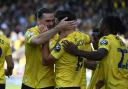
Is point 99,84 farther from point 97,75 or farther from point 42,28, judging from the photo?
point 42,28

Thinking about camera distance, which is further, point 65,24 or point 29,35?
point 29,35

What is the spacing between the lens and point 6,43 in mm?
8711

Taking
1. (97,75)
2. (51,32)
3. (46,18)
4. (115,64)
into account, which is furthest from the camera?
(97,75)

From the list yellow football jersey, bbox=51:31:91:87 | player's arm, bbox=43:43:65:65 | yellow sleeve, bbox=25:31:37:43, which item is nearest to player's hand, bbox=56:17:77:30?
yellow football jersey, bbox=51:31:91:87

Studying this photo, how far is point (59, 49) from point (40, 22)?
73 cm

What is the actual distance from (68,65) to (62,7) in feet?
82.3

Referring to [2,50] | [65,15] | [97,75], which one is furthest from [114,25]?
[2,50]

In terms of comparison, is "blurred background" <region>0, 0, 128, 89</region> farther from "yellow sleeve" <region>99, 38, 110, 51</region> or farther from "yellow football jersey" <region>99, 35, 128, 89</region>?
"yellow sleeve" <region>99, 38, 110, 51</region>

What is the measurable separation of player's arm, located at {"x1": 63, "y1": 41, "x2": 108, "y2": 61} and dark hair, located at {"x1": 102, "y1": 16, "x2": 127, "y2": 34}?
1.28 ft

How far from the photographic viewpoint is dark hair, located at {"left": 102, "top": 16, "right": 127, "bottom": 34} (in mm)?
8391

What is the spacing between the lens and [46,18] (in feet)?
28.5

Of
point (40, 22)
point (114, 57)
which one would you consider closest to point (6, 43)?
point (40, 22)

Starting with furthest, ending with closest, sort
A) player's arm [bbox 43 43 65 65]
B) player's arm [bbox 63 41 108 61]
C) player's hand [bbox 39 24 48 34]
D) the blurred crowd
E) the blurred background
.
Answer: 1. the blurred crowd
2. the blurred background
3. player's hand [bbox 39 24 48 34]
4. player's arm [bbox 43 43 65 65]
5. player's arm [bbox 63 41 108 61]

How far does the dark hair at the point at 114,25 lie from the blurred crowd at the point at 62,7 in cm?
2183
